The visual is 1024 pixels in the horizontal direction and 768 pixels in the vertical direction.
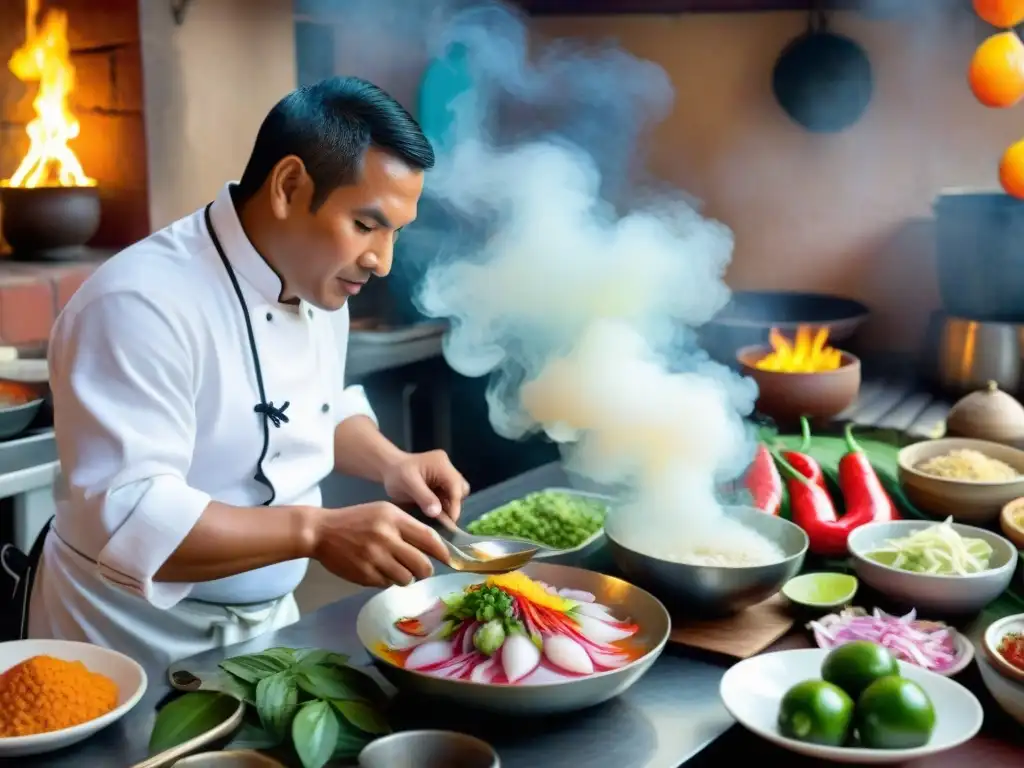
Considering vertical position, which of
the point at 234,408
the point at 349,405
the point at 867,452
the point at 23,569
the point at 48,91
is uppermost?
the point at 48,91

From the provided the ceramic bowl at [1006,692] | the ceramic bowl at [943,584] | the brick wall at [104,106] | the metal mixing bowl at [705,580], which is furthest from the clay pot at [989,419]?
the brick wall at [104,106]

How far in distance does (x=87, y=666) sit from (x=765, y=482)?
148cm

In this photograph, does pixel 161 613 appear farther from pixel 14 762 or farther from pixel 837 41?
pixel 837 41

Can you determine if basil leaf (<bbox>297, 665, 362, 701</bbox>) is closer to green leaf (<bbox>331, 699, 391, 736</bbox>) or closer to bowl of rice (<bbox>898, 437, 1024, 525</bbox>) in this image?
green leaf (<bbox>331, 699, 391, 736</bbox>)

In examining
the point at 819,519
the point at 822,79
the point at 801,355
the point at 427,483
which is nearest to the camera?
the point at 427,483

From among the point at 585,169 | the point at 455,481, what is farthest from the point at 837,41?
the point at 455,481

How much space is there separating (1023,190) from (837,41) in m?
1.44

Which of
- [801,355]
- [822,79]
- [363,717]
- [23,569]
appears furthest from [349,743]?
[822,79]

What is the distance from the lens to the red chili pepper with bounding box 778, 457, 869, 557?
2312 mm

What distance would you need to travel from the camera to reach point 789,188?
425 cm

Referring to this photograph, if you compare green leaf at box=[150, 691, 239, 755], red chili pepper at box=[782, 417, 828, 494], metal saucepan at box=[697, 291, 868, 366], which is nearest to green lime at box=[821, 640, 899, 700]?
green leaf at box=[150, 691, 239, 755]

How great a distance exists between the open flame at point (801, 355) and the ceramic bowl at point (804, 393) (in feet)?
0.31

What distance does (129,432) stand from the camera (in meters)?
1.64

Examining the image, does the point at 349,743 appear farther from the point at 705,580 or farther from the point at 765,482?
the point at 765,482
